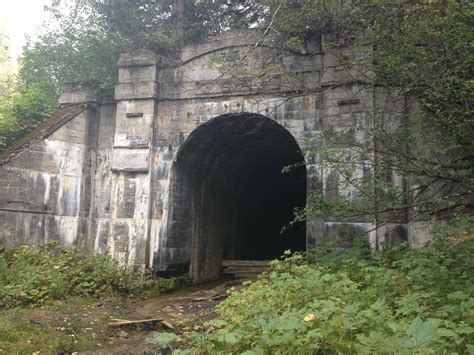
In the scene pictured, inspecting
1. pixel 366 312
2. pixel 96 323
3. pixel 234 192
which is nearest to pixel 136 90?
pixel 234 192

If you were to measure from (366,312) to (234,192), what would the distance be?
1162 centimetres

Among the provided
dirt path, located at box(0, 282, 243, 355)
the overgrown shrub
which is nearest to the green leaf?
dirt path, located at box(0, 282, 243, 355)

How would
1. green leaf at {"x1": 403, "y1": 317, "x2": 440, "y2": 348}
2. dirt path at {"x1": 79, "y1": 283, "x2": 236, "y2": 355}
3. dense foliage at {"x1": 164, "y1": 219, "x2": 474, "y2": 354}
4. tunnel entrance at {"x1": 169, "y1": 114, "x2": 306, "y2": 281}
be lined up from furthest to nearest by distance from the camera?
tunnel entrance at {"x1": 169, "y1": 114, "x2": 306, "y2": 281}, dirt path at {"x1": 79, "y1": 283, "x2": 236, "y2": 355}, dense foliage at {"x1": 164, "y1": 219, "x2": 474, "y2": 354}, green leaf at {"x1": 403, "y1": 317, "x2": 440, "y2": 348}

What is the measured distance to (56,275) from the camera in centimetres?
889

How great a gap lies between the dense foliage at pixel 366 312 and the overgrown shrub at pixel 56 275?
12.8 feet

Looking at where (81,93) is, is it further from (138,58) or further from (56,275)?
(56,275)

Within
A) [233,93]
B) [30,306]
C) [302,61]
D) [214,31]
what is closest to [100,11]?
[214,31]

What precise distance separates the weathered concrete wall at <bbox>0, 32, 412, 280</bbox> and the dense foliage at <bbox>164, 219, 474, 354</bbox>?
412 centimetres

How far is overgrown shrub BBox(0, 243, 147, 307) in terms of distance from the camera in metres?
8.10

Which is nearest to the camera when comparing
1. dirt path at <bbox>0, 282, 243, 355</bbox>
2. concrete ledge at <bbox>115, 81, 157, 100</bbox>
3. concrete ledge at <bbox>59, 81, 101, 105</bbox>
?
dirt path at <bbox>0, 282, 243, 355</bbox>

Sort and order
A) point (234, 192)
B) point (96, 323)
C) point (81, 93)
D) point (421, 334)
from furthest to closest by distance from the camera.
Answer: point (234, 192), point (81, 93), point (96, 323), point (421, 334)

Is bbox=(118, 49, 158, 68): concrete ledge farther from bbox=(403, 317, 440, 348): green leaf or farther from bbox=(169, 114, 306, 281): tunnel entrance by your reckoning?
bbox=(403, 317, 440, 348): green leaf

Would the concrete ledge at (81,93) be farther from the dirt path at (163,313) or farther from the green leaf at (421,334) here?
the green leaf at (421,334)

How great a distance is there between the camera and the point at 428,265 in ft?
18.5
